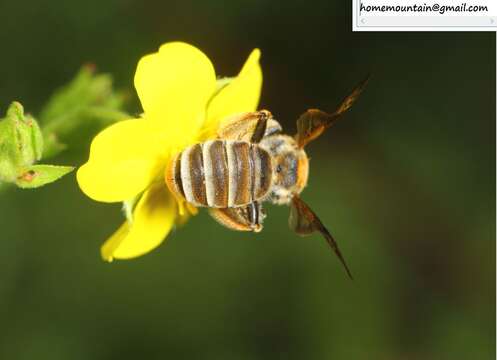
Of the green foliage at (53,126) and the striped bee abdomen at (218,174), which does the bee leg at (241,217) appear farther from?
the green foliage at (53,126)

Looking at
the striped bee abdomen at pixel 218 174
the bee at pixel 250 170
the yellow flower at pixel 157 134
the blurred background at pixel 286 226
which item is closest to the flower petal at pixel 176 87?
the yellow flower at pixel 157 134

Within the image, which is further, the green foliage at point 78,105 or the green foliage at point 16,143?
the green foliage at point 78,105

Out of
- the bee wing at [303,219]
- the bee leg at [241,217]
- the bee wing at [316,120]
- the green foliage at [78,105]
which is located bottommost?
the bee wing at [303,219]

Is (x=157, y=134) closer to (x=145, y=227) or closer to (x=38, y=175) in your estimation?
(x=145, y=227)

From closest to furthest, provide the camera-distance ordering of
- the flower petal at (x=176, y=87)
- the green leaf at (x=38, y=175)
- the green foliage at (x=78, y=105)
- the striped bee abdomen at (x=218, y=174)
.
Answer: the striped bee abdomen at (x=218, y=174) → the green leaf at (x=38, y=175) → the flower petal at (x=176, y=87) → the green foliage at (x=78, y=105)

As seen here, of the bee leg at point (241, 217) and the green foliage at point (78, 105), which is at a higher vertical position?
the green foliage at point (78, 105)

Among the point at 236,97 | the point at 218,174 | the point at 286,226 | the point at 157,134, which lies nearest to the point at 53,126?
the point at 157,134

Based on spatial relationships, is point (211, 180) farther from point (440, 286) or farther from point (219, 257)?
point (440, 286)
